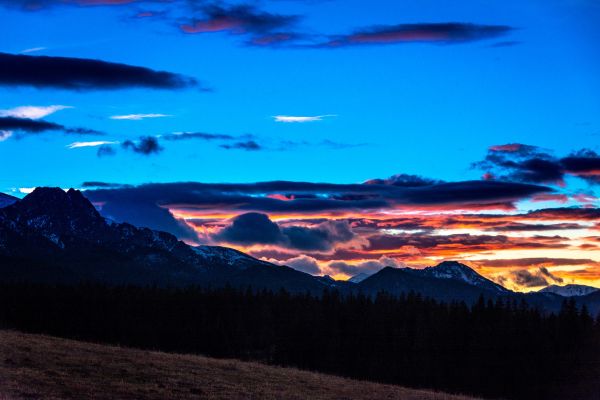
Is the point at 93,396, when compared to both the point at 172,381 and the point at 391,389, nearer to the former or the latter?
the point at 172,381

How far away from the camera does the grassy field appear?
32969 mm

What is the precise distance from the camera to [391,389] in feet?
157

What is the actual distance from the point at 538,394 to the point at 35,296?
111344 mm

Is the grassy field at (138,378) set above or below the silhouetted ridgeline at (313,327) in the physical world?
above

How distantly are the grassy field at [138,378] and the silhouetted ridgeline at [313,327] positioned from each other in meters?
74.9

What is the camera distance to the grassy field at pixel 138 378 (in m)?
33.0

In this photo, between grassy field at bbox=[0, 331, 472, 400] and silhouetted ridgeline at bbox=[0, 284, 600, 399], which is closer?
grassy field at bbox=[0, 331, 472, 400]

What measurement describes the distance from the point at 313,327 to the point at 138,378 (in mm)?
112374

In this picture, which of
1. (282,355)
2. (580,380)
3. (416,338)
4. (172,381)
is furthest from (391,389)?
(416,338)

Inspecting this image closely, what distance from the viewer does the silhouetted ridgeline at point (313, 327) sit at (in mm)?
132500

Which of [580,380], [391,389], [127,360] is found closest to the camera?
[127,360]

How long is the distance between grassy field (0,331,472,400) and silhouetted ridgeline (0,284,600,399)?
74.9m

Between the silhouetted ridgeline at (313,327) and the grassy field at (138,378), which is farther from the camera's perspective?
the silhouetted ridgeline at (313,327)

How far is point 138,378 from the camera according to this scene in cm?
3797
